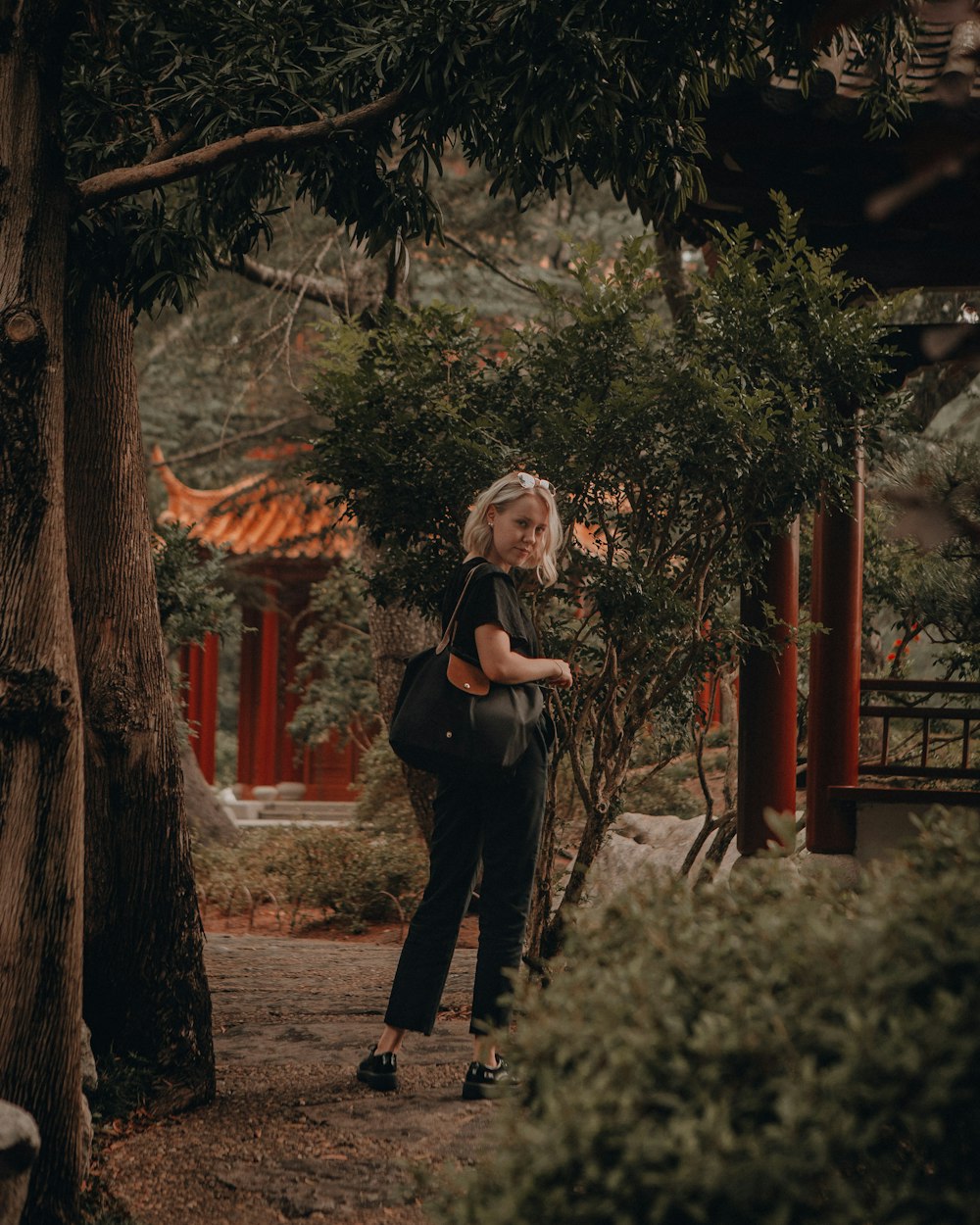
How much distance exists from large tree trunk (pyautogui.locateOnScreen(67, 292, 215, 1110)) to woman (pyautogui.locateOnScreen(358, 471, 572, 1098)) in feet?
2.20

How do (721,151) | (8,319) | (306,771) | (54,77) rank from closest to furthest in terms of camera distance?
(8,319) < (54,77) < (721,151) < (306,771)

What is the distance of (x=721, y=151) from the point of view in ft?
18.0

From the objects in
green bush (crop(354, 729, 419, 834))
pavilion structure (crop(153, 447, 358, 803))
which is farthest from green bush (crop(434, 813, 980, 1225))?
pavilion structure (crop(153, 447, 358, 803))

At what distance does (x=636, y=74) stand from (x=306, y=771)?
584 inches

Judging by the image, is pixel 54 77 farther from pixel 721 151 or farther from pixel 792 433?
pixel 721 151

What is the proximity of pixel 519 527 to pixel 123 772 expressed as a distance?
4.62ft

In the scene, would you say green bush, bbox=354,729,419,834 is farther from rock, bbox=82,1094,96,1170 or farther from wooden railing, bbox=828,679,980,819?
rock, bbox=82,1094,96,1170

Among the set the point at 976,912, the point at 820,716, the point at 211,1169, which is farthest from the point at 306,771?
the point at 976,912

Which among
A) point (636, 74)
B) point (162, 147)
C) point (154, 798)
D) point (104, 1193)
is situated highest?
point (636, 74)

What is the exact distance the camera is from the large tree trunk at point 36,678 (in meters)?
2.93

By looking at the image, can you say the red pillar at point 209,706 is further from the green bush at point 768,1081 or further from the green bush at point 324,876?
the green bush at point 768,1081

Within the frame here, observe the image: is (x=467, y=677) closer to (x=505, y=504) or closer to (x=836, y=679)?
(x=505, y=504)

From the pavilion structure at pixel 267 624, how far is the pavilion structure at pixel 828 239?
8746 mm

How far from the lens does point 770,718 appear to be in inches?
231
